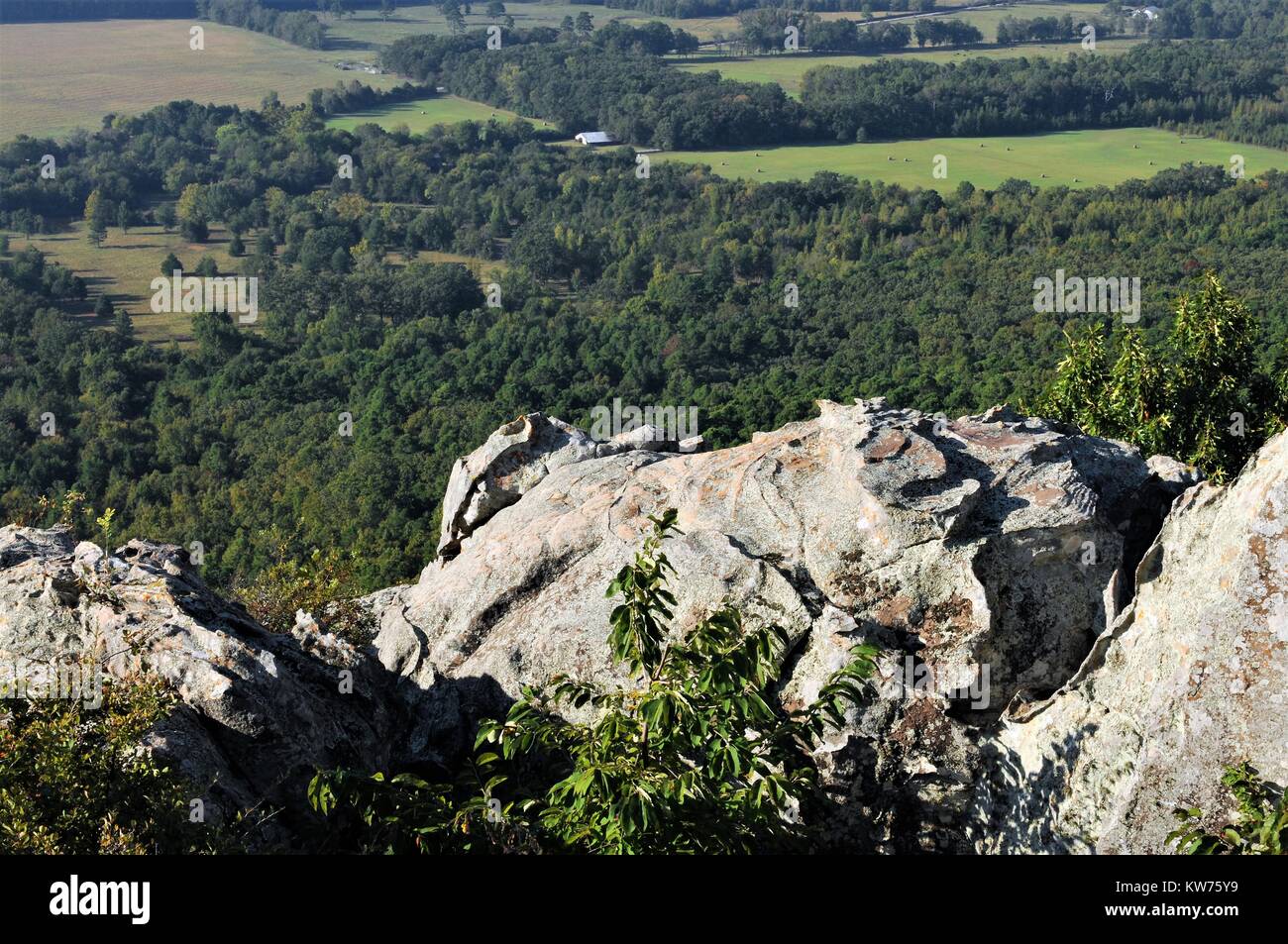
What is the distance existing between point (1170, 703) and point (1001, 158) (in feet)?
476

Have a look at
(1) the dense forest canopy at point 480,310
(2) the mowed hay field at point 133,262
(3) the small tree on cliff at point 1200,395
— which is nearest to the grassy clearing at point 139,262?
(2) the mowed hay field at point 133,262

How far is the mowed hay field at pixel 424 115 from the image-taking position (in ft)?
591

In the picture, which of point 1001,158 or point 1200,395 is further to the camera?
point 1001,158

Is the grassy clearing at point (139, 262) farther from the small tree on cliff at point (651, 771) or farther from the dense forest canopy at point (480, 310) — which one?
the small tree on cliff at point (651, 771)

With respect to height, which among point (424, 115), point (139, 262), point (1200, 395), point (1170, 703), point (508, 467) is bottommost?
point (139, 262)

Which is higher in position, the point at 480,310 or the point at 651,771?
the point at 651,771

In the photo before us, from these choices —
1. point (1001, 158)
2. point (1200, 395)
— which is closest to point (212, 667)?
point (1200, 395)

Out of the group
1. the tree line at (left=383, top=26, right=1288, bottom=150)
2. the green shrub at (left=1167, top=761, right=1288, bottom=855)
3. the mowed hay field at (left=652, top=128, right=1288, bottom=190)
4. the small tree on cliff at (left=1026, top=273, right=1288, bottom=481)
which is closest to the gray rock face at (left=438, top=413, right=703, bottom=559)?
the small tree on cliff at (left=1026, top=273, right=1288, bottom=481)

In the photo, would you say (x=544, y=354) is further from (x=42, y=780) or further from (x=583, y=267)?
(x=42, y=780)

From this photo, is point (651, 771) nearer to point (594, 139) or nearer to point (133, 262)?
point (133, 262)

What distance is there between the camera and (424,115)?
608 feet

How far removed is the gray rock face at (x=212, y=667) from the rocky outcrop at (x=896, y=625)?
0.10 feet
